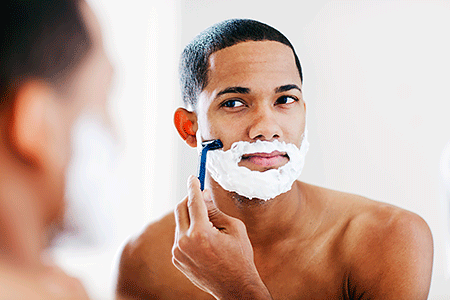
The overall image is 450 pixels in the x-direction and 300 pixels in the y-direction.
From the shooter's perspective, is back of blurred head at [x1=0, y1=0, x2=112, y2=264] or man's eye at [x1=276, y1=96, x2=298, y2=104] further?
man's eye at [x1=276, y1=96, x2=298, y2=104]

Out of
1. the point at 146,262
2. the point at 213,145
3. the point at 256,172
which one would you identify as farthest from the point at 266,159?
the point at 146,262

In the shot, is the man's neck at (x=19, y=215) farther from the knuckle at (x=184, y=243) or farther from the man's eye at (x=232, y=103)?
the man's eye at (x=232, y=103)

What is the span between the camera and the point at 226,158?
0.92 meters

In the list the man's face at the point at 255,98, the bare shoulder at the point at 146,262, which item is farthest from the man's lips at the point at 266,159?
the bare shoulder at the point at 146,262

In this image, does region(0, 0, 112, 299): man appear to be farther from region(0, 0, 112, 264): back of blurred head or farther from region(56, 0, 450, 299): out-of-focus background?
region(56, 0, 450, 299): out-of-focus background

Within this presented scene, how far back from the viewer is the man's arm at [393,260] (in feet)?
2.80

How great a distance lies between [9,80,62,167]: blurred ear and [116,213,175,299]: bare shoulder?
2.47 feet

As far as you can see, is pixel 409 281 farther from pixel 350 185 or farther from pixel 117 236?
pixel 117 236

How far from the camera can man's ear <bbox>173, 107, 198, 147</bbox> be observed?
1.05 m

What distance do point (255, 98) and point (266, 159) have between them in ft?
0.46

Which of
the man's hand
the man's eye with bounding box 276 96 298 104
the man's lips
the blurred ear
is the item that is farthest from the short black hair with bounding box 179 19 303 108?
the blurred ear

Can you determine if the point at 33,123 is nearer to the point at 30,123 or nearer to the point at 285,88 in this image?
the point at 30,123

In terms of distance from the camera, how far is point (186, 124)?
41.7 inches

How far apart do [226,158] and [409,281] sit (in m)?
0.47
